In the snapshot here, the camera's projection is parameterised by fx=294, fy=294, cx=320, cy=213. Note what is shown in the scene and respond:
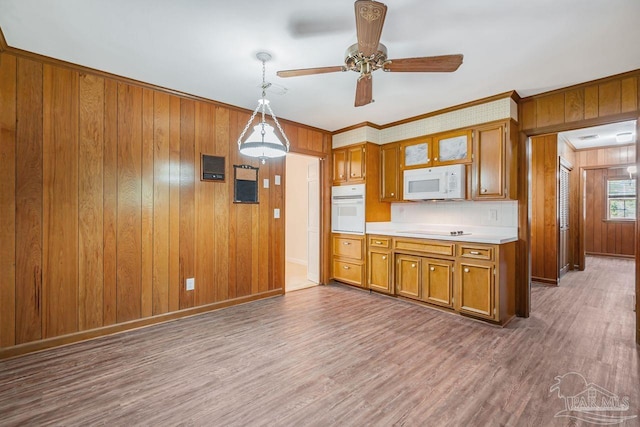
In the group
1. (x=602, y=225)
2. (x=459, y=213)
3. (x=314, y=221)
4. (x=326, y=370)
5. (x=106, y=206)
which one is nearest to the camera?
(x=326, y=370)

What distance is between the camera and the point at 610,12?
1973 millimetres

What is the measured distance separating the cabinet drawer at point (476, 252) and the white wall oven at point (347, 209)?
1.53 m

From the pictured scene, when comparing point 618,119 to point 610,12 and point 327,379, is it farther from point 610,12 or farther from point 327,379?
point 327,379

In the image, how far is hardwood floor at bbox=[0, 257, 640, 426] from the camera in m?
1.80

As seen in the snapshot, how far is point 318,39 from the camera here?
232 centimetres

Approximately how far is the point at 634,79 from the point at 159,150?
482cm

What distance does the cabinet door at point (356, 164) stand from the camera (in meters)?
4.57

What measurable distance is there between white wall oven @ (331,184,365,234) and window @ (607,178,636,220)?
23.6ft

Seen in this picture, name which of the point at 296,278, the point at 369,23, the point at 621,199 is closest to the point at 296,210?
the point at 296,278

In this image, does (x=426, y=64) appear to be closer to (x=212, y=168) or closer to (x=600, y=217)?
(x=212, y=168)

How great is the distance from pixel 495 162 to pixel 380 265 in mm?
1986

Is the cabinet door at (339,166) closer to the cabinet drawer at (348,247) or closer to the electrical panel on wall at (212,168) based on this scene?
the cabinet drawer at (348,247)

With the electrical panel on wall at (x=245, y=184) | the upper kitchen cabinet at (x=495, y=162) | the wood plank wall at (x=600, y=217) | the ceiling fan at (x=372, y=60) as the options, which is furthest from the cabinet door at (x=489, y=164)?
the wood plank wall at (x=600, y=217)

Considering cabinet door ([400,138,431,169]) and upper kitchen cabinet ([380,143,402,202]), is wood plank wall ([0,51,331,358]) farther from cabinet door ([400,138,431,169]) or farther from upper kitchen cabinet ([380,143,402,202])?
cabinet door ([400,138,431,169])
